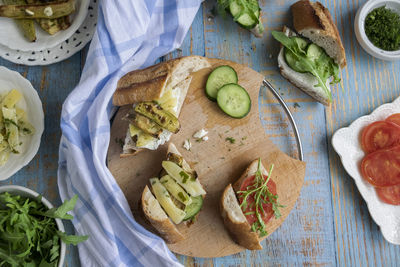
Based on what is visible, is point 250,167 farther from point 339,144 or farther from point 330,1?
point 330,1

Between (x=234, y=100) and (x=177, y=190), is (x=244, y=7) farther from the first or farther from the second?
(x=177, y=190)

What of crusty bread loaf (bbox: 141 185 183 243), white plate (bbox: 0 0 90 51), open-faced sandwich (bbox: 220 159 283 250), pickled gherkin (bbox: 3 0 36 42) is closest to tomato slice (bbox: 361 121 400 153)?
open-faced sandwich (bbox: 220 159 283 250)

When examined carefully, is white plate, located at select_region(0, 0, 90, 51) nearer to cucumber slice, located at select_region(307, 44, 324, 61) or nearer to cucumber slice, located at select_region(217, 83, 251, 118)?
cucumber slice, located at select_region(217, 83, 251, 118)

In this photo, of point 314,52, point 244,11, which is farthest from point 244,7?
point 314,52

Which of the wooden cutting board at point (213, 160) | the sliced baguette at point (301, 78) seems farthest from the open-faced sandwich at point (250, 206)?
the sliced baguette at point (301, 78)

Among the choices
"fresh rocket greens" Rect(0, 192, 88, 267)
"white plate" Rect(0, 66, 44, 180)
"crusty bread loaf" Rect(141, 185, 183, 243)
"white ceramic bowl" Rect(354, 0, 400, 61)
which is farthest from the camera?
"white ceramic bowl" Rect(354, 0, 400, 61)

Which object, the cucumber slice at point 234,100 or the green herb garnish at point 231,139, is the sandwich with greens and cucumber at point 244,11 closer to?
the cucumber slice at point 234,100
